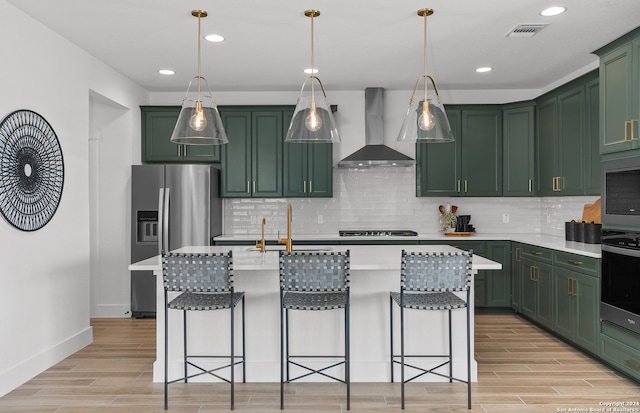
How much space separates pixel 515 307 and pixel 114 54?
4.86 meters

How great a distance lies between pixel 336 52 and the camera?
453cm

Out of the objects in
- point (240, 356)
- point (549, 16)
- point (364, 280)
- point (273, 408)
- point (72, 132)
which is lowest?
point (273, 408)

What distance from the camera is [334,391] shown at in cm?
339

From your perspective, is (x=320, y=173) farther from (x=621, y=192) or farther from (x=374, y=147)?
(x=621, y=192)

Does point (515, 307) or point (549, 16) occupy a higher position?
point (549, 16)

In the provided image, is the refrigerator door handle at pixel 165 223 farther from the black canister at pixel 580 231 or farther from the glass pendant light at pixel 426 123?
the black canister at pixel 580 231

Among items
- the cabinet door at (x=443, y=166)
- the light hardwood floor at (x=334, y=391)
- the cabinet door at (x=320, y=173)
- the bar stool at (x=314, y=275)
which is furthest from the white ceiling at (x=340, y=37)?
the light hardwood floor at (x=334, y=391)

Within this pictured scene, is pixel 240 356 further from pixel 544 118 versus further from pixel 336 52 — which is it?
pixel 544 118

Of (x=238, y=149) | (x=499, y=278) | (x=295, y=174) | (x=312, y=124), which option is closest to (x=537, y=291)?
(x=499, y=278)

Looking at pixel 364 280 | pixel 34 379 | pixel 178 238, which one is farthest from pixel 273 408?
pixel 178 238

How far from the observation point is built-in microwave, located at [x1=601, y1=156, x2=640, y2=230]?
3.46 m

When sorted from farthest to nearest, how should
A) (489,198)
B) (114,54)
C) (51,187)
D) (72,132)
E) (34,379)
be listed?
1. (489,198)
2. (114,54)
3. (72,132)
4. (51,187)
5. (34,379)

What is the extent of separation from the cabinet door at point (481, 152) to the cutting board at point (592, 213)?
1127 mm

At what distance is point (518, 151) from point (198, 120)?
399 centimetres
